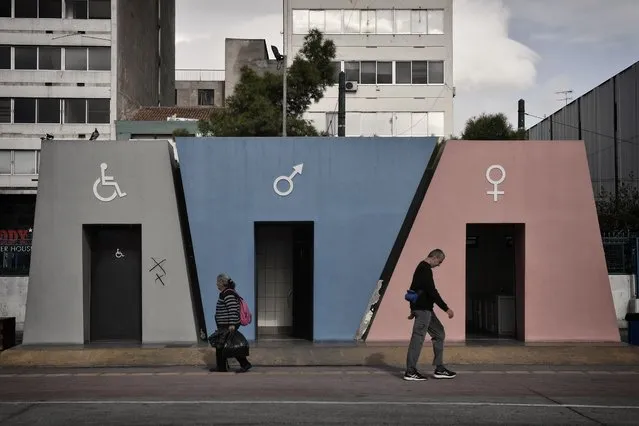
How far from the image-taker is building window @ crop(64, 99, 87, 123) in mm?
52031

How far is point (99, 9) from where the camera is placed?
52.7 m

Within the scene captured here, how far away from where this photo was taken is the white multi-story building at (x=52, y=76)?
5162 centimetres

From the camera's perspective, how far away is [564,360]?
1628 centimetres

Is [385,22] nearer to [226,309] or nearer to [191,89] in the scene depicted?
[191,89]

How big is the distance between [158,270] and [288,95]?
14.9 metres

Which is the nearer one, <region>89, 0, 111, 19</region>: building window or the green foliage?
the green foliage

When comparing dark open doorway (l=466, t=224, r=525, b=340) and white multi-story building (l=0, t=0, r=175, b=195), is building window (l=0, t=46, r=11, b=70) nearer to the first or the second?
white multi-story building (l=0, t=0, r=175, b=195)

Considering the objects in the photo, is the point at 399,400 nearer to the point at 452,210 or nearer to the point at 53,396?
the point at 53,396

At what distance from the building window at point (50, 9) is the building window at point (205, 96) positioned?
1898 cm

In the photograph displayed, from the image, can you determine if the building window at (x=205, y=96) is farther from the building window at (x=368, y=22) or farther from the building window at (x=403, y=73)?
the building window at (x=403, y=73)

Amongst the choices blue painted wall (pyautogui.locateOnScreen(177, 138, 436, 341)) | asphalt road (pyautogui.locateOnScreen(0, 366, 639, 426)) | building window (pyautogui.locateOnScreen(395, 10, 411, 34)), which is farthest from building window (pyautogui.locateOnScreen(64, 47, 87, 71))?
asphalt road (pyautogui.locateOnScreen(0, 366, 639, 426))

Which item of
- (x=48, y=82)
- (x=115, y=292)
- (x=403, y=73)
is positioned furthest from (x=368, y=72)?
(x=115, y=292)

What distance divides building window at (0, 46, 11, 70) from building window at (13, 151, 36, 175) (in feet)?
16.5

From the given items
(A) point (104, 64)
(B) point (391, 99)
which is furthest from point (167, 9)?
(B) point (391, 99)
